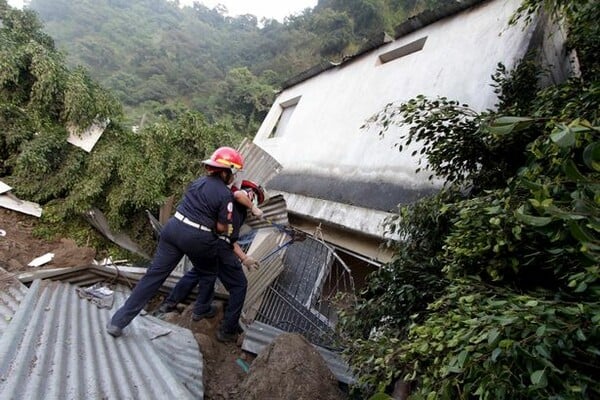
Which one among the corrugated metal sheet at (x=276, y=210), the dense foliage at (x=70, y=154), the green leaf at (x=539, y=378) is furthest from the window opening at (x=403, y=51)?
the green leaf at (x=539, y=378)

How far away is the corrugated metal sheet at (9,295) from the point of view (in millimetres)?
2707

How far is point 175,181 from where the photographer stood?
6793 mm

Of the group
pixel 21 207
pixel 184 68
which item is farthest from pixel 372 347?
pixel 184 68

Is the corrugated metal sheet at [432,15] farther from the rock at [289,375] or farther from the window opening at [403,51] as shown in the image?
the rock at [289,375]

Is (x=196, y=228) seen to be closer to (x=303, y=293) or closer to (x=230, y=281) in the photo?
(x=230, y=281)

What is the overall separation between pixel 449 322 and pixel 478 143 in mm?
1521

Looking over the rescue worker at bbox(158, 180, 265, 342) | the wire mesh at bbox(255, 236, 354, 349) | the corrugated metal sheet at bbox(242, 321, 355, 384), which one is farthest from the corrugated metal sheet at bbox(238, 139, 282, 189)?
the corrugated metal sheet at bbox(242, 321, 355, 384)

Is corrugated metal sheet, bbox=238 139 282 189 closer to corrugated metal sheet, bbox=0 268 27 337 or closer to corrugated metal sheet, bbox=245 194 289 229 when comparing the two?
corrugated metal sheet, bbox=245 194 289 229

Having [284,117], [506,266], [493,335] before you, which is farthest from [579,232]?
[284,117]

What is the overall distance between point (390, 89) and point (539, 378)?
4.97m

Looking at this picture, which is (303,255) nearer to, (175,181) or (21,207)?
(175,181)

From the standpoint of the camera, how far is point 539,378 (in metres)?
0.99

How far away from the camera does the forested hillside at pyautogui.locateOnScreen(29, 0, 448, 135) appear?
18.7m

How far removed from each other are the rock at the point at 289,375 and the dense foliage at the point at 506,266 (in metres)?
0.39
